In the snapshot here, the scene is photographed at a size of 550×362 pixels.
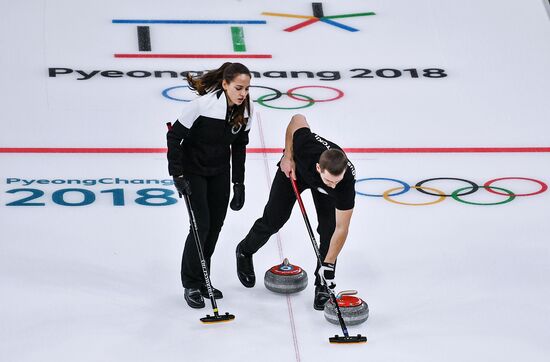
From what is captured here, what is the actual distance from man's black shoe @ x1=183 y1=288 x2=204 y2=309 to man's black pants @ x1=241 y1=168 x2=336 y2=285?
0.45m

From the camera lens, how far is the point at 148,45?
10406mm

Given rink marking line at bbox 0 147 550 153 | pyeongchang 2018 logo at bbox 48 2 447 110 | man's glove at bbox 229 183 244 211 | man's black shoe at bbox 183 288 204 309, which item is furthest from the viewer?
pyeongchang 2018 logo at bbox 48 2 447 110

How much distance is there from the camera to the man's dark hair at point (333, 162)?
225 inches

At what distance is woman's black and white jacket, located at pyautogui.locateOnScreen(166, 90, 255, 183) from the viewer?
6.03 metres

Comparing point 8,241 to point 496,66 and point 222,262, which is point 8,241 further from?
point 496,66

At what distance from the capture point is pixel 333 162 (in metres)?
5.71

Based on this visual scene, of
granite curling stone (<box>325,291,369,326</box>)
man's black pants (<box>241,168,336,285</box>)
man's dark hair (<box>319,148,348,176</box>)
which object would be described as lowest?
granite curling stone (<box>325,291,369,326</box>)

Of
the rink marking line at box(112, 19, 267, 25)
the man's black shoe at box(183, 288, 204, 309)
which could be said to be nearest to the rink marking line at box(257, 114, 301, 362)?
the man's black shoe at box(183, 288, 204, 309)

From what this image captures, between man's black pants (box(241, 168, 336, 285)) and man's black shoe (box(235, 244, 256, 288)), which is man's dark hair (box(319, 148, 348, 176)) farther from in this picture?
man's black shoe (box(235, 244, 256, 288))

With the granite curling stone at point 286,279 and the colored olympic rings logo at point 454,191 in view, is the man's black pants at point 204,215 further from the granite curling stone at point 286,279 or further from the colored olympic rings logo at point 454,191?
the colored olympic rings logo at point 454,191

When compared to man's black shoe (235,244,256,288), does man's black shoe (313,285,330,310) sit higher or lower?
lower

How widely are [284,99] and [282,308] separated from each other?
3.34 metres

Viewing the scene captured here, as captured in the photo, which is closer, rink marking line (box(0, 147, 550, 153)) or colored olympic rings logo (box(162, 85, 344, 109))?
rink marking line (box(0, 147, 550, 153))

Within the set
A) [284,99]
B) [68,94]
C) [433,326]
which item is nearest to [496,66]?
[284,99]
